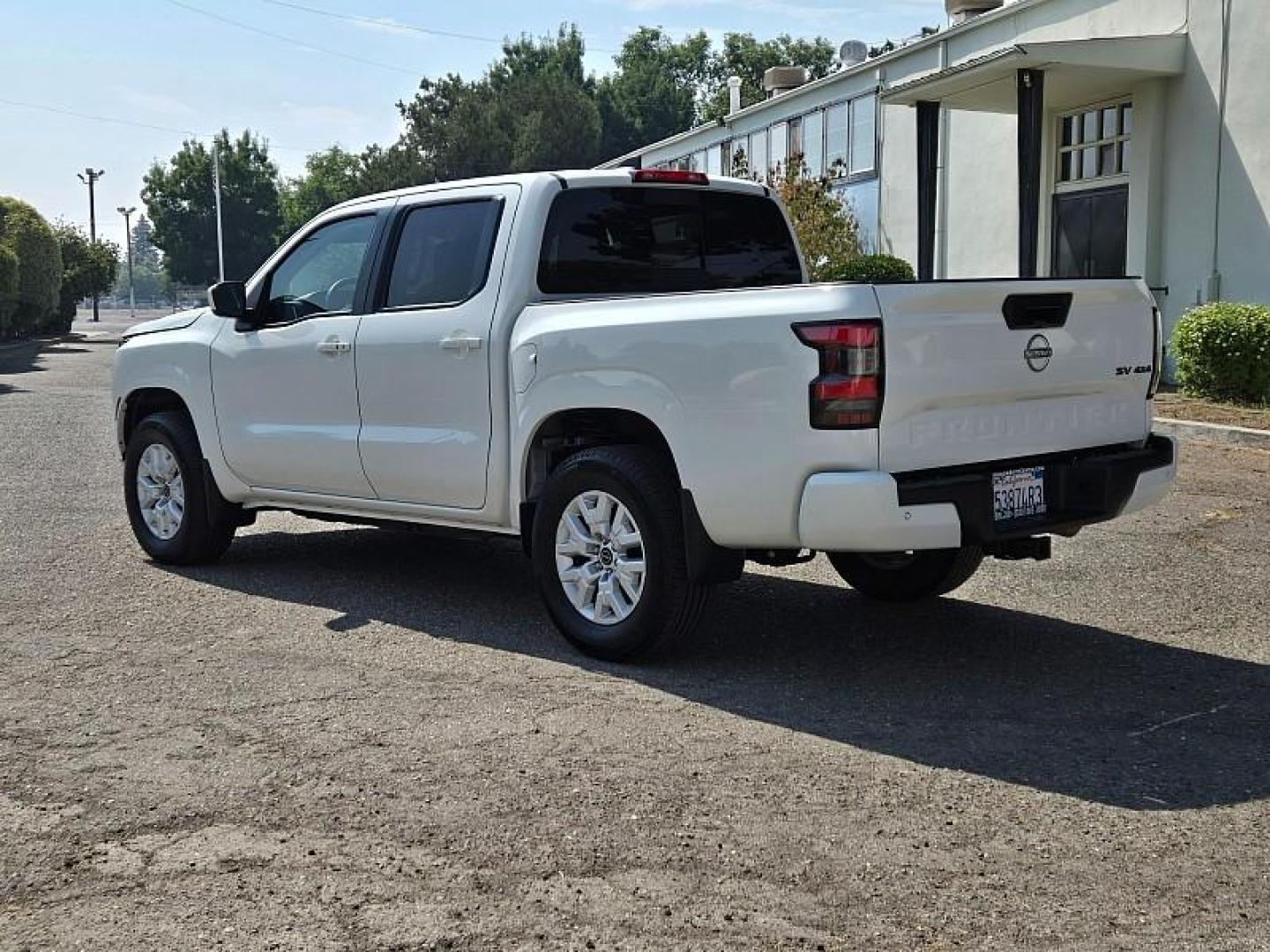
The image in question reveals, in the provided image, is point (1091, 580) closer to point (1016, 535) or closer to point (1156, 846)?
point (1016, 535)

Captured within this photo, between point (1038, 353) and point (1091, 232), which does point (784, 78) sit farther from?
point (1038, 353)

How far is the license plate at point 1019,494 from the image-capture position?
5406 mm

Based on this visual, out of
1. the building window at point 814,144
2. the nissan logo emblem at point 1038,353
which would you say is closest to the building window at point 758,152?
the building window at point 814,144

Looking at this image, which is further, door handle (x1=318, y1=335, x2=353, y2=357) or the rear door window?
door handle (x1=318, y1=335, x2=353, y2=357)

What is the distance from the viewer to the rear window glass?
21.6ft

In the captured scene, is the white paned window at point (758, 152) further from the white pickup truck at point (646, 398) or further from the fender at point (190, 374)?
the white pickup truck at point (646, 398)

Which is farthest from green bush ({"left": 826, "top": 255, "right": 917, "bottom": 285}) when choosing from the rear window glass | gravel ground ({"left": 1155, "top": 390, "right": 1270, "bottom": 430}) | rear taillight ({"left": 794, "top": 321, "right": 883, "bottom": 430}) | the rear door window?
rear taillight ({"left": 794, "top": 321, "right": 883, "bottom": 430})

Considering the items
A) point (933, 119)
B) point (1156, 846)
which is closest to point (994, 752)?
point (1156, 846)

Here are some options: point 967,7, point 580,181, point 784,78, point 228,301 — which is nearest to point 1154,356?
point 580,181

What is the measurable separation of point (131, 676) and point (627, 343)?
2.33m

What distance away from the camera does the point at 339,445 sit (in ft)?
23.5

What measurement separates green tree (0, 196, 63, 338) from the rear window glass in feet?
104

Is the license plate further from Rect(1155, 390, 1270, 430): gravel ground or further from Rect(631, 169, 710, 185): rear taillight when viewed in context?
Rect(1155, 390, 1270, 430): gravel ground

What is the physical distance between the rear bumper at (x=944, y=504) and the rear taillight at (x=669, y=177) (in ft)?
6.96
